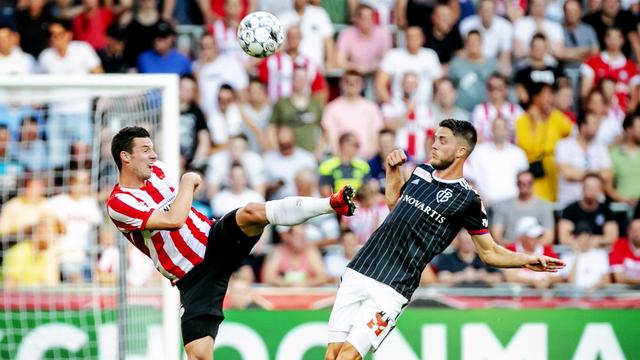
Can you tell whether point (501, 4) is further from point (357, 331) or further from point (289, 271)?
point (357, 331)

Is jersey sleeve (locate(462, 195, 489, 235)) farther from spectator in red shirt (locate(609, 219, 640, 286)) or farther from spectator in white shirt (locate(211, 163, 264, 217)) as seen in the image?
spectator in white shirt (locate(211, 163, 264, 217))

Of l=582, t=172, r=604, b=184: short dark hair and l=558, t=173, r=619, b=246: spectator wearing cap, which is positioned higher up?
l=582, t=172, r=604, b=184: short dark hair

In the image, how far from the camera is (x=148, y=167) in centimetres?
873

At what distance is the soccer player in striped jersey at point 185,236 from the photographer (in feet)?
28.2

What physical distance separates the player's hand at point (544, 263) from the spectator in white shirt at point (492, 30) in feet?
21.7

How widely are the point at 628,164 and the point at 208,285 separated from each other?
21.9 ft

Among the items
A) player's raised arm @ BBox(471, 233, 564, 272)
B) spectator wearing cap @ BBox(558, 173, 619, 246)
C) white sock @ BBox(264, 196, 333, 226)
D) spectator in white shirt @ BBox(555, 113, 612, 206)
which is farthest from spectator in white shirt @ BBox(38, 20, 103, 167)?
spectator in white shirt @ BBox(555, 113, 612, 206)

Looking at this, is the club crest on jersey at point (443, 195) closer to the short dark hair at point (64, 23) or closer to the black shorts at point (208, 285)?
the black shorts at point (208, 285)

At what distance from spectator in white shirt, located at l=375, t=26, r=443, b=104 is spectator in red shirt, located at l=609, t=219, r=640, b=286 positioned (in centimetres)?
289

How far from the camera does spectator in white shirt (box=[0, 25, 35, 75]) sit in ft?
46.8

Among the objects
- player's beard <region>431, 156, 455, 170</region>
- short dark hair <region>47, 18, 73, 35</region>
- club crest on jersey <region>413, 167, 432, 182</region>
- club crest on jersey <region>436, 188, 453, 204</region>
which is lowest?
club crest on jersey <region>436, 188, 453, 204</region>

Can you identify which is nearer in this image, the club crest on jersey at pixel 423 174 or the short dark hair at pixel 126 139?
the short dark hair at pixel 126 139

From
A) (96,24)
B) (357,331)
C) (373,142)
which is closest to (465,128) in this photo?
(357,331)

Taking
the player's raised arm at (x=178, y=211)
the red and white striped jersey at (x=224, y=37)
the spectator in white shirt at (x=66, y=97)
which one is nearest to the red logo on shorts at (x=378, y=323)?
the player's raised arm at (x=178, y=211)
